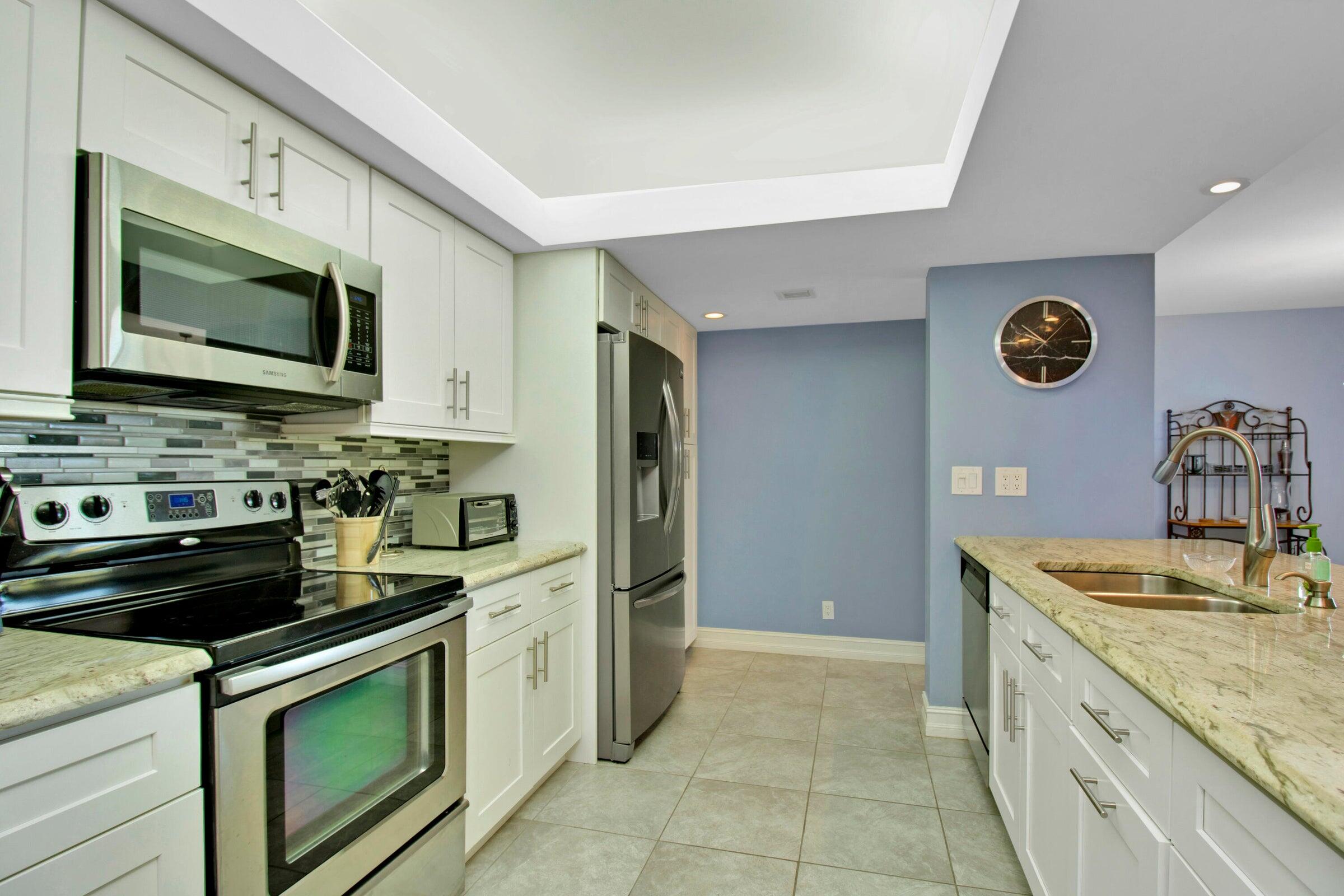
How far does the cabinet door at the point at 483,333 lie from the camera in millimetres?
2480

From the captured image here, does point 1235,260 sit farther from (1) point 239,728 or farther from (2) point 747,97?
(1) point 239,728

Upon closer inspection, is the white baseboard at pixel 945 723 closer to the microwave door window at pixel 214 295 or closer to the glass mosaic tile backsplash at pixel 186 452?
the glass mosaic tile backsplash at pixel 186 452

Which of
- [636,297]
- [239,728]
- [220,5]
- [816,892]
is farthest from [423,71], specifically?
[816,892]

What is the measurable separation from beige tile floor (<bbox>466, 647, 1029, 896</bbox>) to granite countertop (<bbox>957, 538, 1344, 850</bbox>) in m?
0.92

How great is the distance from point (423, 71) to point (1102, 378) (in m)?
2.82

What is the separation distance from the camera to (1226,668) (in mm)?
1076

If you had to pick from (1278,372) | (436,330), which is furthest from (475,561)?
(1278,372)

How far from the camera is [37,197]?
1219 mm

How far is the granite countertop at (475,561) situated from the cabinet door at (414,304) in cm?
45

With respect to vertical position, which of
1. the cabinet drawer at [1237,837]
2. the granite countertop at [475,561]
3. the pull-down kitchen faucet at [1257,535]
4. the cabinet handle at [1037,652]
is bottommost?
the cabinet handle at [1037,652]

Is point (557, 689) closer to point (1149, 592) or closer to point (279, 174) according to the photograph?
point (279, 174)

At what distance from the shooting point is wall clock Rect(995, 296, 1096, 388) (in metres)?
2.91

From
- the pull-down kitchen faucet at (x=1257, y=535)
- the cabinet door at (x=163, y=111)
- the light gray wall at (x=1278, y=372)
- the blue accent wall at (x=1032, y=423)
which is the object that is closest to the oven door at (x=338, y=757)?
the cabinet door at (x=163, y=111)

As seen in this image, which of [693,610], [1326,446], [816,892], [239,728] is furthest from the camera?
[1326,446]
